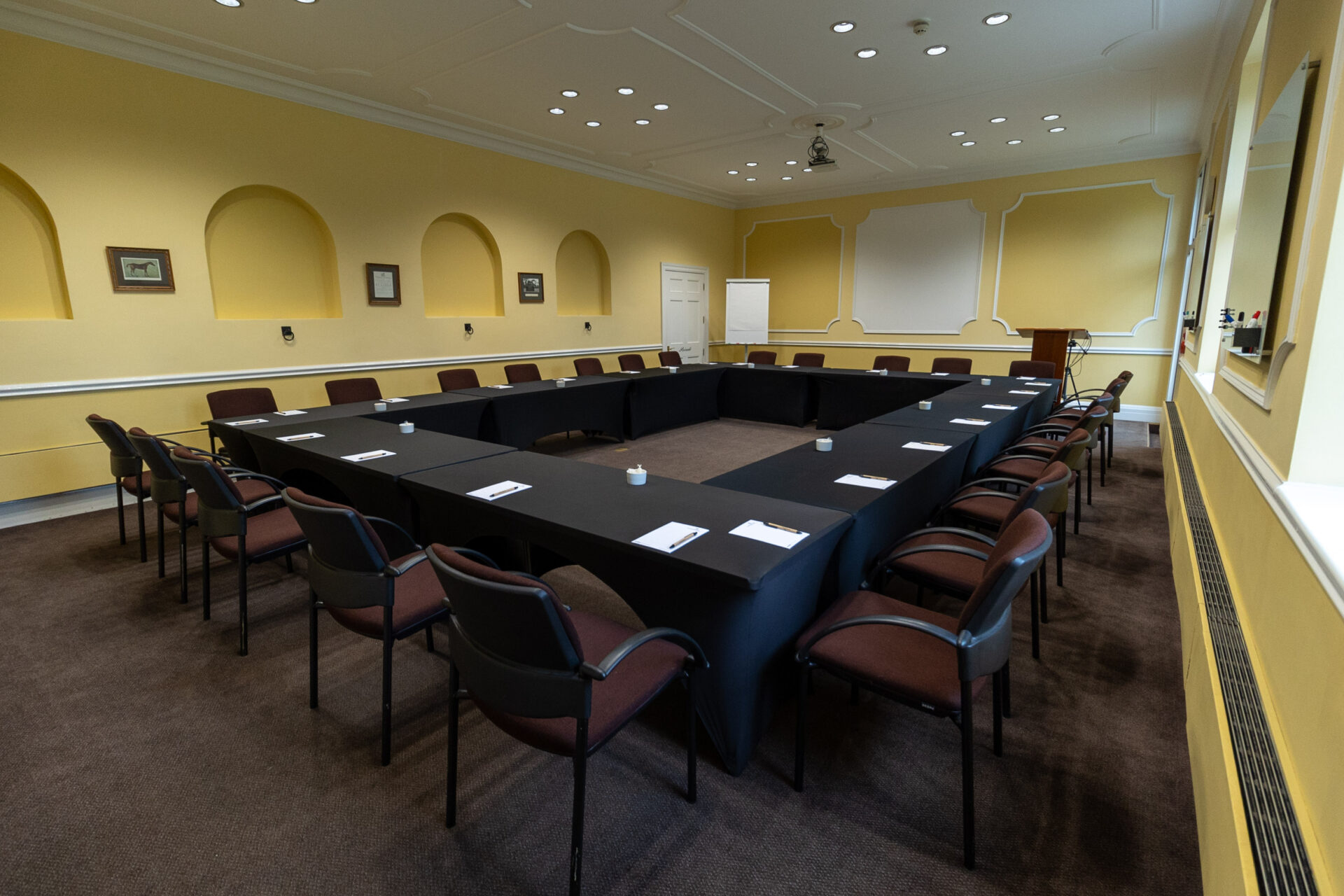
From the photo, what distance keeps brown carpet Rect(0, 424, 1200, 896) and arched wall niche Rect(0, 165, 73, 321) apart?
2792 mm

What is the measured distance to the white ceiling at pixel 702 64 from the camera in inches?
147

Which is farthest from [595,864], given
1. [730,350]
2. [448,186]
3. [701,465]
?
[730,350]

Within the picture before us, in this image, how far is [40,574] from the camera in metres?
3.17

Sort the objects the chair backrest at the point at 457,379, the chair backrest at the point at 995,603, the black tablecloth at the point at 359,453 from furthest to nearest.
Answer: the chair backrest at the point at 457,379, the black tablecloth at the point at 359,453, the chair backrest at the point at 995,603

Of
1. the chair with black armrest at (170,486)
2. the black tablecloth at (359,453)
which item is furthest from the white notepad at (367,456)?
the chair with black armrest at (170,486)

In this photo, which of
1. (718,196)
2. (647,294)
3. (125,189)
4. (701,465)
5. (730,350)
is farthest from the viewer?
(730,350)

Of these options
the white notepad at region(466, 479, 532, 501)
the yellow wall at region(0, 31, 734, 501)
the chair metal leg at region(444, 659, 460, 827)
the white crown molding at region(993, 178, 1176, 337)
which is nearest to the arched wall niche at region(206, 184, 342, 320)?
the yellow wall at region(0, 31, 734, 501)

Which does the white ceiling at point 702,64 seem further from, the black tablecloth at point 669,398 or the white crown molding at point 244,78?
the black tablecloth at point 669,398

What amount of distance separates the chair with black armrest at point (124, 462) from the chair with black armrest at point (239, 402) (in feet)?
2.03

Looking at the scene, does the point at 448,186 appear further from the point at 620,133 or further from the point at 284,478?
the point at 284,478

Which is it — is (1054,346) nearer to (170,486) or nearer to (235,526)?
(235,526)

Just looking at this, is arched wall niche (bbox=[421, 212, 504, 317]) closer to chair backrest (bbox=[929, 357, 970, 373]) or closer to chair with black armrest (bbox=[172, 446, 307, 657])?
chair with black armrest (bbox=[172, 446, 307, 657])

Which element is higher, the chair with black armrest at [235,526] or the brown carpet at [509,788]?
the chair with black armrest at [235,526]

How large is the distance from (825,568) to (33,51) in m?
5.58
